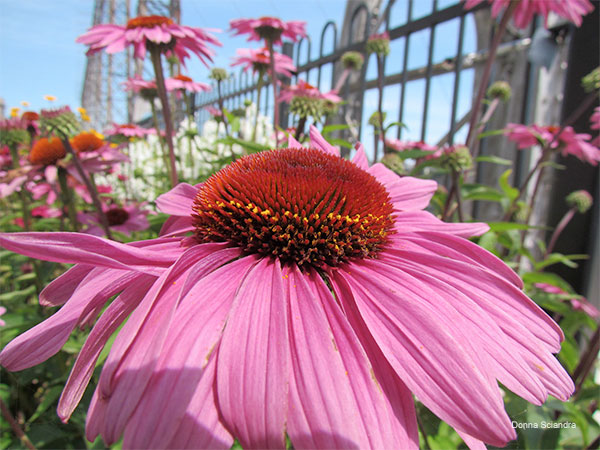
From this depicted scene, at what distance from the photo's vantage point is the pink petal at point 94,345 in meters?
0.34

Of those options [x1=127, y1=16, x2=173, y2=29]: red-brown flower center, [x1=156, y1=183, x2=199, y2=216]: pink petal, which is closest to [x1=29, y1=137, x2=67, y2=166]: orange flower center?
[x1=127, y1=16, x2=173, y2=29]: red-brown flower center

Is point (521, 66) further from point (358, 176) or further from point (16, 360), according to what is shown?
point (16, 360)

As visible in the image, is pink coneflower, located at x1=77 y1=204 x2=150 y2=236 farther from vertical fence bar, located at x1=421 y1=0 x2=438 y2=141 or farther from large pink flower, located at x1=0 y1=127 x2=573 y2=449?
vertical fence bar, located at x1=421 y1=0 x2=438 y2=141

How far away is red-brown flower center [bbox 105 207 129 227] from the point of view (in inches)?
60.1

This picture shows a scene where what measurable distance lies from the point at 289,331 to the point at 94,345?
198 mm

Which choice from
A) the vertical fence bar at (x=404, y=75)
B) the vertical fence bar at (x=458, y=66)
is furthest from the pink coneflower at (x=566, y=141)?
the vertical fence bar at (x=404, y=75)

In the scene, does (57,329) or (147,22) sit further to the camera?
(147,22)

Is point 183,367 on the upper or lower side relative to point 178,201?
lower

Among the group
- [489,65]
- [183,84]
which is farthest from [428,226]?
[183,84]

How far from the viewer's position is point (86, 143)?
1.47m

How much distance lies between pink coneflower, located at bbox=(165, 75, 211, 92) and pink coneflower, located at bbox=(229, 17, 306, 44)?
0.36 meters

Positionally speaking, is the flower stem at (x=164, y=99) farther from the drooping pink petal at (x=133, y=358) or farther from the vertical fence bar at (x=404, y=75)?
the vertical fence bar at (x=404, y=75)

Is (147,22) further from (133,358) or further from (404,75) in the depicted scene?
(404,75)

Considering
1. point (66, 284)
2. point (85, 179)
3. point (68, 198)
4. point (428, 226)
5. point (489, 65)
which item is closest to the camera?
point (66, 284)
